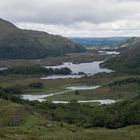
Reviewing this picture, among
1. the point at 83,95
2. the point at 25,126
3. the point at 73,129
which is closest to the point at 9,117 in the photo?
the point at 25,126

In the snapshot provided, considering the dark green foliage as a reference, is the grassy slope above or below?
above

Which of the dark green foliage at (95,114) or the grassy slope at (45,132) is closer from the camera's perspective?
the grassy slope at (45,132)

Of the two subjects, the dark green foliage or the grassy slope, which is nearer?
the grassy slope

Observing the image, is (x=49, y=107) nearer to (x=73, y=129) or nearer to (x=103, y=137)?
(x=73, y=129)

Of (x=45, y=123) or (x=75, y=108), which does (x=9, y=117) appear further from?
(x=75, y=108)

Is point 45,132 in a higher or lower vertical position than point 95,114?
higher

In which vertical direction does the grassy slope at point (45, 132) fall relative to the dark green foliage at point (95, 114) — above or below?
above

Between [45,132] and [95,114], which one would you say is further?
[95,114]

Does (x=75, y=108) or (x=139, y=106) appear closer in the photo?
(x=139, y=106)

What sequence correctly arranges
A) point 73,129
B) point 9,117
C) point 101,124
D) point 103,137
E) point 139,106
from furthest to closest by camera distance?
point 139,106 → point 101,124 → point 9,117 → point 73,129 → point 103,137

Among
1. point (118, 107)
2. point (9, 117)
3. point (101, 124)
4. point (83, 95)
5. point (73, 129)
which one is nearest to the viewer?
point (73, 129)
